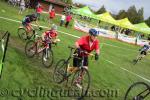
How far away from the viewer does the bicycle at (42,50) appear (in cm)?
1520

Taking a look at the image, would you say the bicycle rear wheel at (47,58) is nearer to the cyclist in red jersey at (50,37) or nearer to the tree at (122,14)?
the cyclist in red jersey at (50,37)

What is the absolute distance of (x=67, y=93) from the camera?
12.1m

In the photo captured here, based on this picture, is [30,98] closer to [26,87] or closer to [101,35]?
[26,87]

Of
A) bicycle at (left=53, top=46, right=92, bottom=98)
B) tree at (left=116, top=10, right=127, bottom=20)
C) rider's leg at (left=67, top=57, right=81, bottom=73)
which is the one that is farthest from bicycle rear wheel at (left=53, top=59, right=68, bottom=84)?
tree at (left=116, top=10, right=127, bottom=20)

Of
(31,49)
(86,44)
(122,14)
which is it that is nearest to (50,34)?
(31,49)

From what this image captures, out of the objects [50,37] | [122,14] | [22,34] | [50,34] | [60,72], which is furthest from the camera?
[122,14]

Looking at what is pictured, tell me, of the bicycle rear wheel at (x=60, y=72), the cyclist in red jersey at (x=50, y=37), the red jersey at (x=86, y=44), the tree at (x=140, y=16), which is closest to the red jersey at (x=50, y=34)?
the cyclist in red jersey at (x=50, y=37)

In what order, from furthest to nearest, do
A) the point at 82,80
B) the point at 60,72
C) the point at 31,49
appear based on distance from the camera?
the point at 31,49 < the point at 60,72 < the point at 82,80

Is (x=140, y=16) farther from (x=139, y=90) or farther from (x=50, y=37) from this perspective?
(x=139, y=90)

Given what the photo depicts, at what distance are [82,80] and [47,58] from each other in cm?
384

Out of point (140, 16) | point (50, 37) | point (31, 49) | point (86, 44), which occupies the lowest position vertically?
point (140, 16)

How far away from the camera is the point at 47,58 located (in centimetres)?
1530

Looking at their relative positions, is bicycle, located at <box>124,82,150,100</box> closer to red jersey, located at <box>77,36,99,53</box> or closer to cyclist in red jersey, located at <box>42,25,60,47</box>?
red jersey, located at <box>77,36,99,53</box>

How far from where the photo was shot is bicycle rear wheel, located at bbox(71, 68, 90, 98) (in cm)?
1140
